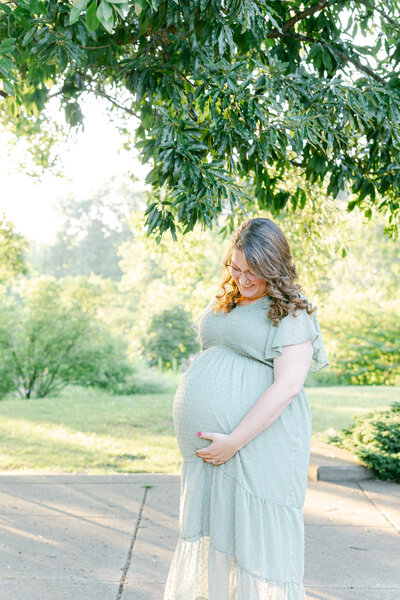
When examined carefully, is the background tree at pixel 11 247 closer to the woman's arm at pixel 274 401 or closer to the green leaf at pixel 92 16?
the woman's arm at pixel 274 401

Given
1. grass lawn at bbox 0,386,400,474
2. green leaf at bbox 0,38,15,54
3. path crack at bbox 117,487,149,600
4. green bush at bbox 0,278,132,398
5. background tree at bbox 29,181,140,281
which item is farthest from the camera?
background tree at bbox 29,181,140,281

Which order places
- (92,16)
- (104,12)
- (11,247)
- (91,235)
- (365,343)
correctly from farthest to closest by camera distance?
(91,235)
(365,343)
(11,247)
(92,16)
(104,12)

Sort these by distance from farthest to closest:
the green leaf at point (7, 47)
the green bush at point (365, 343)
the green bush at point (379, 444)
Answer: the green bush at point (365, 343)
the green bush at point (379, 444)
the green leaf at point (7, 47)

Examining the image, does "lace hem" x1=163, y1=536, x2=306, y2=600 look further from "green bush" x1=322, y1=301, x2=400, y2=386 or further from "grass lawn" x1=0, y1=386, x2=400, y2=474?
"green bush" x1=322, y1=301, x2=400, y2=386

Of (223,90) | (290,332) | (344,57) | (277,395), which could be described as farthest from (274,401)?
(344,57)

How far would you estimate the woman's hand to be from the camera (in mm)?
2416

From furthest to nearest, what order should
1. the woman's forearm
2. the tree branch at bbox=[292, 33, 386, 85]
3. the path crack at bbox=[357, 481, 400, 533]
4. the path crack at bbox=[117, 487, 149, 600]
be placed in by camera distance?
the path crack at bbox=[357, 481, 400, 533] < the tree branch at bbox=[292, 33, 386, 85] < the path crack at bbox=[117, 487, 149, 600] < the woman's forearm

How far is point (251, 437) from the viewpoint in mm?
2402

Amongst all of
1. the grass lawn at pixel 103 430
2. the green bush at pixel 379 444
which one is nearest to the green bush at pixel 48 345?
the grass lawn at pixel 103 430

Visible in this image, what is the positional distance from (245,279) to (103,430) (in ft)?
23.8

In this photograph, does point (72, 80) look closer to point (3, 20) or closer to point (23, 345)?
point (3, 20)

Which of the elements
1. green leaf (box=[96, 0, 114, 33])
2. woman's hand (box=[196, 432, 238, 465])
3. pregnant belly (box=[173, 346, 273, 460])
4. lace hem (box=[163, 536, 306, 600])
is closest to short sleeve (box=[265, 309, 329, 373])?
pregnant belly (box=[173, 346, 273, 460])

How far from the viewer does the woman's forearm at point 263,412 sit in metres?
2.36

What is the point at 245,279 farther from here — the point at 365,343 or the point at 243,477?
the point at 365,343
